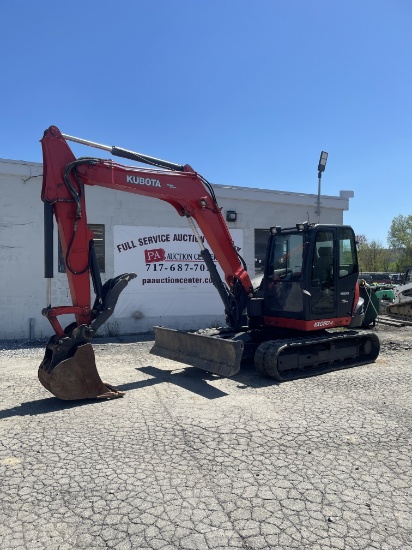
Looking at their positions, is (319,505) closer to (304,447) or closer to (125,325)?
(304,447)

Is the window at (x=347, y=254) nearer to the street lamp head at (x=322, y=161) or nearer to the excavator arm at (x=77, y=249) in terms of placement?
the excavator arm at (x=77, y=249)

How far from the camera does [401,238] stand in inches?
2267

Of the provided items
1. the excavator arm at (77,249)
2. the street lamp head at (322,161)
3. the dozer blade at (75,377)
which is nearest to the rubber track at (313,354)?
the excavator arm at (77,249)

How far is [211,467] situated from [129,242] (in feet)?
30.1

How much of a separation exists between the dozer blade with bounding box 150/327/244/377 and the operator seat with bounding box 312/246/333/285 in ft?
6.93

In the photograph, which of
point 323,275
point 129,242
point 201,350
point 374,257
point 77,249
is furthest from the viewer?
point 374,257

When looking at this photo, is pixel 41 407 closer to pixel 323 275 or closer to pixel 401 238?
pixel 323 275

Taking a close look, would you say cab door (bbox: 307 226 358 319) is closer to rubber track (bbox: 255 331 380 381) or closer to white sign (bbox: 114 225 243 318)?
rubber track (bbox: 255 331 380 381)

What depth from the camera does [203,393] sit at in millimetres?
6715

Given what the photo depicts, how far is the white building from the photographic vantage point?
37.8 feet

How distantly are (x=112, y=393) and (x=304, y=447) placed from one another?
2877 millimetres

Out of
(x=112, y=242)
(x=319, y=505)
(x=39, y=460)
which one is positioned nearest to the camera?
(x=319, y=505)

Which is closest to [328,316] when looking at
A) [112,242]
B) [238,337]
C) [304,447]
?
[238,337]

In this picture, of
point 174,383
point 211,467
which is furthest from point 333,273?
point 211,467
